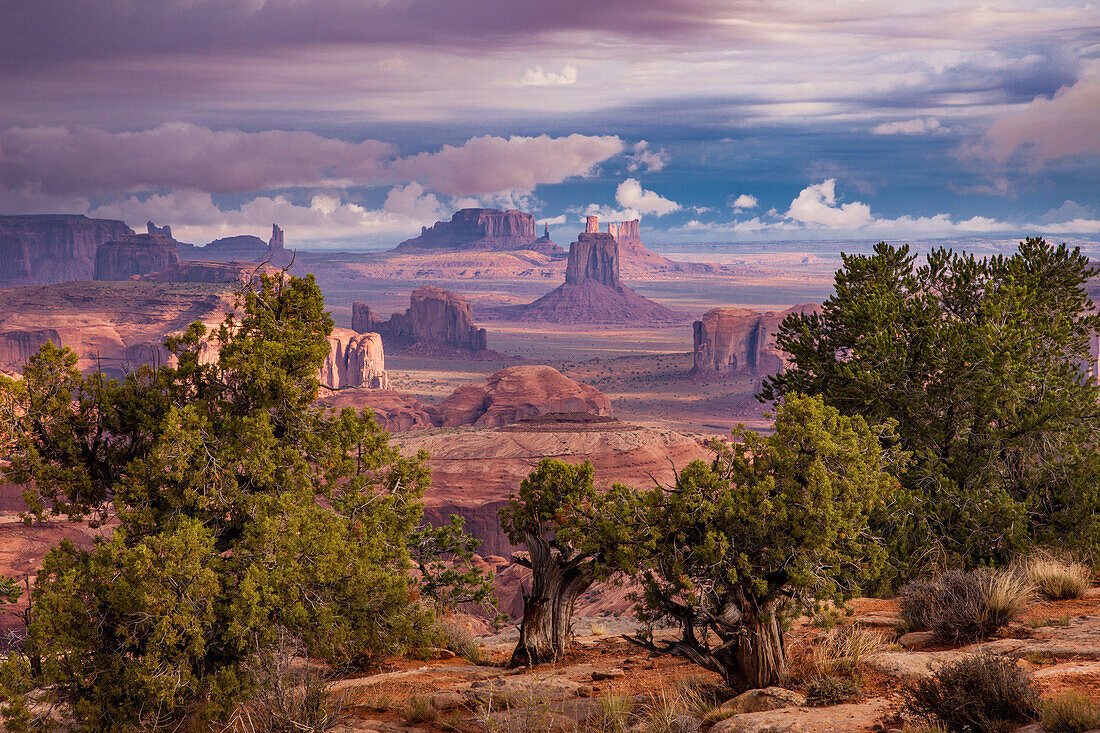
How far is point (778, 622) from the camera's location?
38.8 ft

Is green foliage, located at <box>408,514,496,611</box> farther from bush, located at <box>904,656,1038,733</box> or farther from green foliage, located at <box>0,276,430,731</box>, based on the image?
bush, located at <box>904,656,1038,733</box>

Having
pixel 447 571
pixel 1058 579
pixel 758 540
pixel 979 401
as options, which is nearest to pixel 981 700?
pixel 758 540

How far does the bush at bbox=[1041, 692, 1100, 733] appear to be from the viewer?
834cm

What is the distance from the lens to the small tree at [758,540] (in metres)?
11.3

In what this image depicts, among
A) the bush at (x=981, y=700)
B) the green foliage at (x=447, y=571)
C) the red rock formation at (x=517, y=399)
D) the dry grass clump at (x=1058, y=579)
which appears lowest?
the red rock formation at (x=517, y=399)

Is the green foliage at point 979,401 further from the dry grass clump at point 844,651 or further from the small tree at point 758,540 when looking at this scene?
the small tree at point 758,540

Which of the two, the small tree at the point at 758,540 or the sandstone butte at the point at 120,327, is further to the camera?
the sandstone butte at the point at 120,327

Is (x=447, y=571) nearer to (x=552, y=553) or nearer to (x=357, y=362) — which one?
(x=552, y=553)

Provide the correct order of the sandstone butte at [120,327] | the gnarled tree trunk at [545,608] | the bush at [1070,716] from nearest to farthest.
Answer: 1. the bush at [1070,716]
2. the gnarled tree trunk at [545,608]
3. the sandstone butte at [120,327]

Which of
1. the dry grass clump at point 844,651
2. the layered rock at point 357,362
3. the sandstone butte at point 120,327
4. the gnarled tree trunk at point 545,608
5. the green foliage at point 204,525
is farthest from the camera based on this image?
the layered rock at point 357,362

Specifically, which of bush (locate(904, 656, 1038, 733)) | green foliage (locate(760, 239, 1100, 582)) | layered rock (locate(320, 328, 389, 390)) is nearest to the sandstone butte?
layered rock (locate(320, 328, 389, 390))

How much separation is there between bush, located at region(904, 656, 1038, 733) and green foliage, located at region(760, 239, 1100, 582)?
9.25m

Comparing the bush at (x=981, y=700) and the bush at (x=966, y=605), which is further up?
the bush at (x=981, y=700)

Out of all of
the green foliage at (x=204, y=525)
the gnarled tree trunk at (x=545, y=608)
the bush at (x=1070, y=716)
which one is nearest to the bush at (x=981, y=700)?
the bush at (x=1070, y=716)
